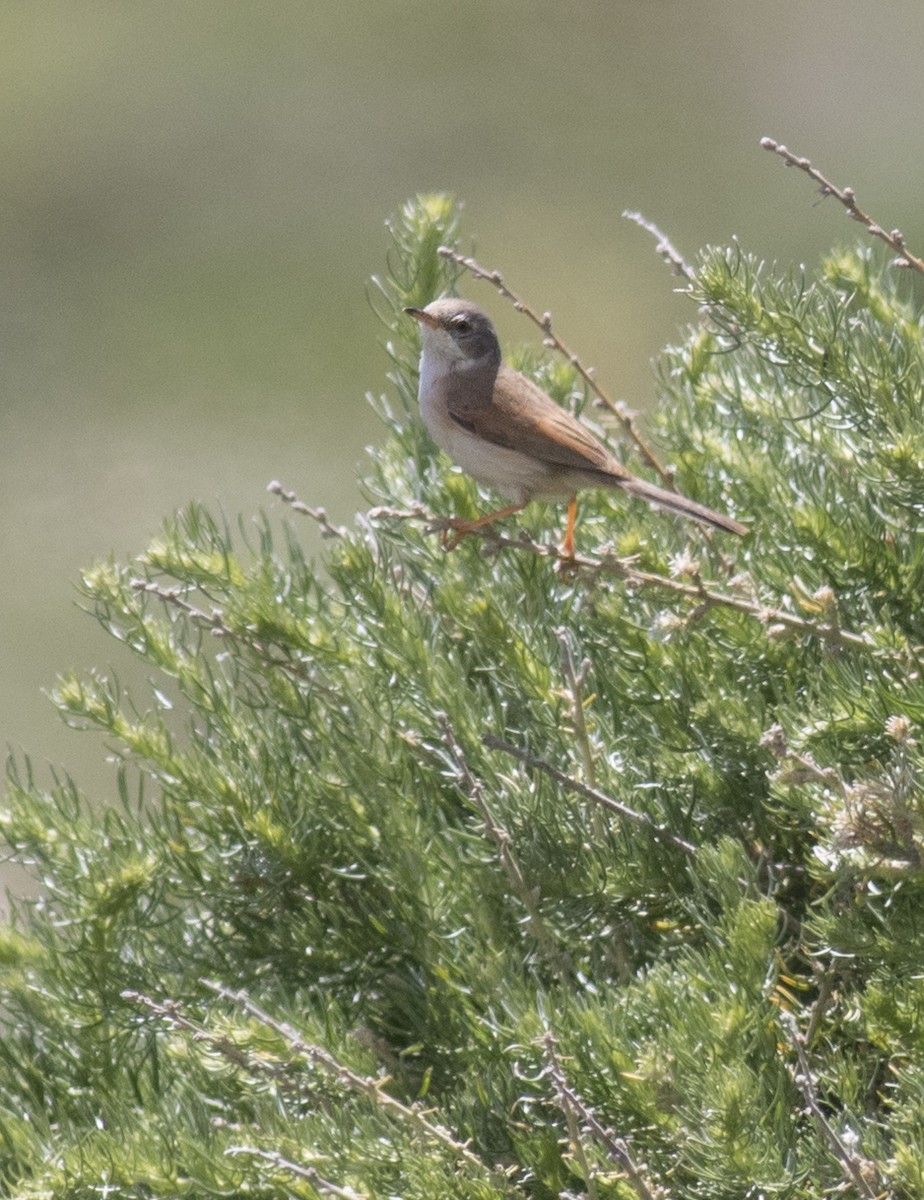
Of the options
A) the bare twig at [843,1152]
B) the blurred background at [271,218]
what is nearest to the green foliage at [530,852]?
the bare twig at [843,1152]

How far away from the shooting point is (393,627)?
1.34 meters

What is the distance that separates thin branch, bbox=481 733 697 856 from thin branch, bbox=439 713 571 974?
32 millimetres

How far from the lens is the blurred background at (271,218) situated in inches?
199

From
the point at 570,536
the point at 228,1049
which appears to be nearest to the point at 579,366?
the point at 570,536

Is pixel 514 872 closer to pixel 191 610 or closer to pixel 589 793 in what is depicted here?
pixel 589 793

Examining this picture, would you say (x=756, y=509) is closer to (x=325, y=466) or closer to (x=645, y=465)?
(x=645, y=465)

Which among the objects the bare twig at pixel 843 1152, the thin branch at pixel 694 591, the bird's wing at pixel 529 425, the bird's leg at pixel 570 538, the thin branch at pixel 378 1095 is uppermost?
the bird's wing at pixel 529 425

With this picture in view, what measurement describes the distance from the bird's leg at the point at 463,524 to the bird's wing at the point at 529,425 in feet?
0.42

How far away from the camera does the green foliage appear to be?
1005mm

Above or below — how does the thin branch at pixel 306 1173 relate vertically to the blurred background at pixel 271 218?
below

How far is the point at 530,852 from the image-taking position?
1211mm

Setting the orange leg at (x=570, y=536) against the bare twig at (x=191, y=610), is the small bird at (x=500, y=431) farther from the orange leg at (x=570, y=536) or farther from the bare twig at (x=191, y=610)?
the bare twig at (x=191, y=610)

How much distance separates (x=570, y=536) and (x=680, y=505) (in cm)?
11

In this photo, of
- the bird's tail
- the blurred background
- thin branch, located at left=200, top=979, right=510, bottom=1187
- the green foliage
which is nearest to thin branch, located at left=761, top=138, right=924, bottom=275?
the green foliage
